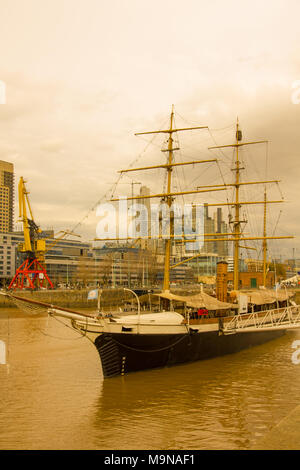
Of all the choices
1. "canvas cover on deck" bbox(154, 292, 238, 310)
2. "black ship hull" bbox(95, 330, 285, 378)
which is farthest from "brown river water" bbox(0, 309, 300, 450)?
"canvas cover on deck" bbox(154, 292, 238, 310)

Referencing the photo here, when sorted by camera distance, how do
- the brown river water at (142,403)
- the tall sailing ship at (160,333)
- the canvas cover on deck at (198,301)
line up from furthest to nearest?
the canvas cover on deck at (198,301), the tall sailing ship at (160,333), the brown river water at (142,403)

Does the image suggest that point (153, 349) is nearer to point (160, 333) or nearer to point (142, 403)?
point (160, 333)

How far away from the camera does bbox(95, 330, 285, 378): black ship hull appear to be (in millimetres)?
19266

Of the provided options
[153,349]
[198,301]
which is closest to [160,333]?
[153,349]

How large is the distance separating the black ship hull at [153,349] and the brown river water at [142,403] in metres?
0.44

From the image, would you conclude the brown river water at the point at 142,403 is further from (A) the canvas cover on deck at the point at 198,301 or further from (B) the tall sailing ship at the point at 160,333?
(A) the canvas cover on deck at the point at 198,301

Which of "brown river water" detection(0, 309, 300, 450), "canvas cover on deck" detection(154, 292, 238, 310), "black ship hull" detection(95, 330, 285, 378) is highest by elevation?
"canvas cover on deck" detection(154, 292, 238, 310)

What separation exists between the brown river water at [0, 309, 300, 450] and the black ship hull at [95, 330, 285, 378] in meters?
0.44

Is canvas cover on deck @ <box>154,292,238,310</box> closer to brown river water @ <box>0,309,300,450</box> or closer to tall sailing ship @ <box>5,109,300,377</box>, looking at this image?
tall sailing ship @ <box>5,109,300,377</box>

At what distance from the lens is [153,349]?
2048 centimetres

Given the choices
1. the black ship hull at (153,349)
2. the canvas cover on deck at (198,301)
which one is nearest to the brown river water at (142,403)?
the black ship hull at (153,349)

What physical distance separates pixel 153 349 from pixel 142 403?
15.2 feet

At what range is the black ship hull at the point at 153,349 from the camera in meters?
19.3
